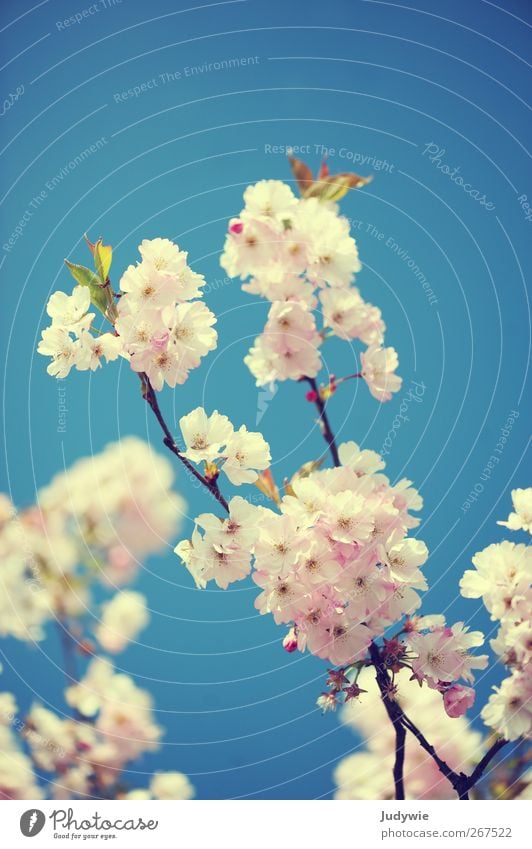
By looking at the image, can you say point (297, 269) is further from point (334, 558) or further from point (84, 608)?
point (84, 608)

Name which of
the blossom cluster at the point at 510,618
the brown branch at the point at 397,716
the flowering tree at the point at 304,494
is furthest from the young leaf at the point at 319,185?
the brown branch at the point at 397,716

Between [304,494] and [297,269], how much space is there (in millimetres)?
307

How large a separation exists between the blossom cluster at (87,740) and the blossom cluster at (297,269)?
0.70m

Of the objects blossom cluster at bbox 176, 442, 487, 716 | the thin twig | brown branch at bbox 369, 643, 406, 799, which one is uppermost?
the thin twig

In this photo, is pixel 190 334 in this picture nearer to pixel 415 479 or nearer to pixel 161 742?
pixel 415 479

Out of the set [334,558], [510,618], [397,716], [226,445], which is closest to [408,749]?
[397,716]

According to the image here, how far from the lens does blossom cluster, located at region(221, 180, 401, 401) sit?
107 centimetres

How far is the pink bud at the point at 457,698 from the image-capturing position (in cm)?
106

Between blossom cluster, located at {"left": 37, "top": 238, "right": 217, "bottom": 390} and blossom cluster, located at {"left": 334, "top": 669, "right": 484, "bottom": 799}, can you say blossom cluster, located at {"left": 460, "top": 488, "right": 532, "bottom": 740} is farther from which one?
blossom cluster, located at {"left": 37, "top": 238, "right": 217, "bottom": 390}

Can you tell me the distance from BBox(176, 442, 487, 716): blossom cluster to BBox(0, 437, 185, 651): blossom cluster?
0.41 m

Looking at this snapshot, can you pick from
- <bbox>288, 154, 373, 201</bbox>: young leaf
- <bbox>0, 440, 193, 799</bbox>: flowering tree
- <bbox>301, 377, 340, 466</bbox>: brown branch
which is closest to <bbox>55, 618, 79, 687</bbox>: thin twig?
<bbox>0, 440, 193, 799</bbox>: flowering tree

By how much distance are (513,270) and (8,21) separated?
107 cm

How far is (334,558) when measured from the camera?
99 cm

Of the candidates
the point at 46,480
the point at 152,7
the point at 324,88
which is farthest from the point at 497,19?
the point at 46,480
